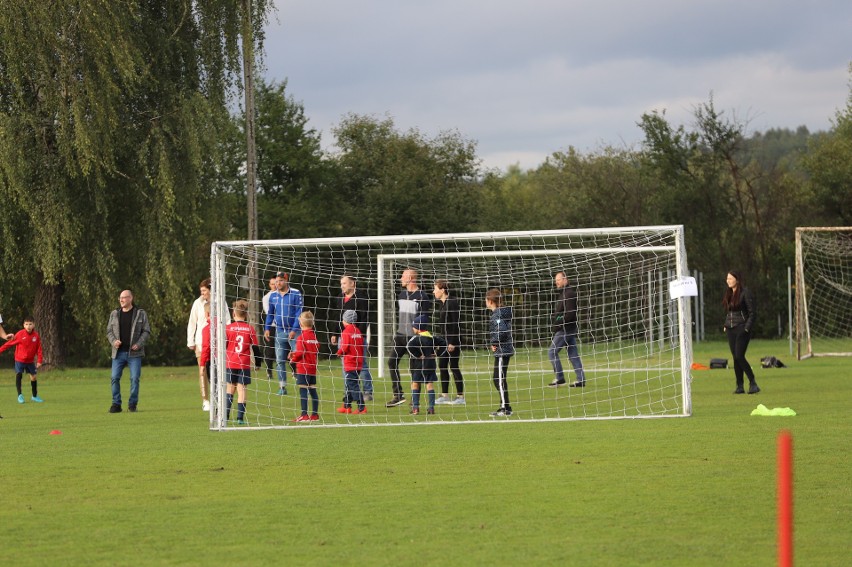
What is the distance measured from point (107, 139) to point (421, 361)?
521 inches

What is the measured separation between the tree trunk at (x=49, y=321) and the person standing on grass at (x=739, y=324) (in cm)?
1834

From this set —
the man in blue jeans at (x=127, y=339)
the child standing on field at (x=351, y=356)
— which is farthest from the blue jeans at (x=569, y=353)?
the man in blue jeans at (x=127, y=339)

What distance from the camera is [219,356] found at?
561 inches

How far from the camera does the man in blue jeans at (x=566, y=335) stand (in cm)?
2000

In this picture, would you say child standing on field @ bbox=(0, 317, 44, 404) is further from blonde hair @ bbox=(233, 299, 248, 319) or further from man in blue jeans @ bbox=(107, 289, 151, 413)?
blonde hair @ bbox=(233, 299, 248, 319)


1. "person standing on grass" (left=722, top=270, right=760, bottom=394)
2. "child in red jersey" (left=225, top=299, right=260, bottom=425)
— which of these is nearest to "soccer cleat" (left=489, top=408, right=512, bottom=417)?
"child in red jersey" (left=225, top=299, right=260, bottom=425)

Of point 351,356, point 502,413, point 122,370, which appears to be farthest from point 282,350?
point 502,413

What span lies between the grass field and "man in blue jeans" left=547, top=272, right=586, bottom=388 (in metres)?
5.18

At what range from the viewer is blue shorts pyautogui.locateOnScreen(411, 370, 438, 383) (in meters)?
15.9

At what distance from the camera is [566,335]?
19.9 metres

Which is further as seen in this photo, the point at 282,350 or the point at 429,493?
the point at 282,350

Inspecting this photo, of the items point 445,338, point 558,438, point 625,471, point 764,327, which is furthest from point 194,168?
point 764,327

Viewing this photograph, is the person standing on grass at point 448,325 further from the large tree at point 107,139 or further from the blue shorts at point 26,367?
the large tree at point 107,139

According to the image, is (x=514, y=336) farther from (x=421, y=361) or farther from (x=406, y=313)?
(x=421, y=361)
